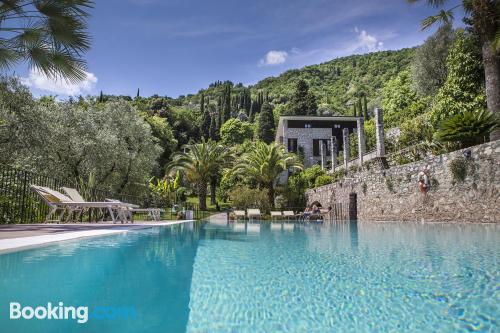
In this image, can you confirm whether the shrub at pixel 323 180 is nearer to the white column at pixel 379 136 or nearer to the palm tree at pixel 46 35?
the white column at pixel 379 136

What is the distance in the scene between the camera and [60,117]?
18.1 meters

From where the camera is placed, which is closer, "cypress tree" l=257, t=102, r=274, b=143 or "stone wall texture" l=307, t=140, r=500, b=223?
"stone wall texture" l=307, t=140, r=500, b=223

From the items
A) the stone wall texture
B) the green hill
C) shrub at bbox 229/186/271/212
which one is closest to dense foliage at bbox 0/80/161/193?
shrub at bbox 229/186/271/212

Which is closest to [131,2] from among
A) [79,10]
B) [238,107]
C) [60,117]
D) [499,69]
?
[79,10]

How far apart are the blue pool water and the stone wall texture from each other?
680cm

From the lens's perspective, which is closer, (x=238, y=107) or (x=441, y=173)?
(x=441, y=173)

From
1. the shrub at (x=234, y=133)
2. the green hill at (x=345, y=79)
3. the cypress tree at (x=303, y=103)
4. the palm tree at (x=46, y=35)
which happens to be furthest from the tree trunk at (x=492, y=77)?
the shrub at (x=234, y=133)

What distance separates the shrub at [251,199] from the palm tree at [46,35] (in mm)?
17486

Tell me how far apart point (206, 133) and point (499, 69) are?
58260 millimetres

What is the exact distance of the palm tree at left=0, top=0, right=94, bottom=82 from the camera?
26.8 feet

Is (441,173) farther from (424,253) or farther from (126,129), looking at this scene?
(126,129)

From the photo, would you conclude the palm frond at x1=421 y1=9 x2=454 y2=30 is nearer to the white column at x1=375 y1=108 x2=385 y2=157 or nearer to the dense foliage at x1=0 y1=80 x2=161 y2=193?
the white column at x1=375 y1=108 x2=385 y2=157

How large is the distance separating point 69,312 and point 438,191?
13143 mm

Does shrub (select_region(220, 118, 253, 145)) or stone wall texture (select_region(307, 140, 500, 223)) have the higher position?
shrub (select_region(220, 118, 253, 145))
